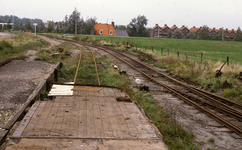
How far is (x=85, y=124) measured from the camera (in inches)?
179

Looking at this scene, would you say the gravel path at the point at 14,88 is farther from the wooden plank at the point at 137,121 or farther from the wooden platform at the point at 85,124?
the wooden plank at the point at 137,121

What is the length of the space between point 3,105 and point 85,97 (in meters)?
2.39

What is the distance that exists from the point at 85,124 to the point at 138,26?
4127 inches

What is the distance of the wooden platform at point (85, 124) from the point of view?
3880 mm

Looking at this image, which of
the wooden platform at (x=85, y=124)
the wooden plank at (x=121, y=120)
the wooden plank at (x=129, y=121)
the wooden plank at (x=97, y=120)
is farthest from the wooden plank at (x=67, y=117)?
the wooden plank at (x=129, y=121)

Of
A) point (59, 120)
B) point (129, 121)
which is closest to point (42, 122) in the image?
point (59, 120)

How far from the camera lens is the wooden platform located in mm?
3880

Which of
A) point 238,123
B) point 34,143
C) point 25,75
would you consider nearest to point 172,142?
point 238,123

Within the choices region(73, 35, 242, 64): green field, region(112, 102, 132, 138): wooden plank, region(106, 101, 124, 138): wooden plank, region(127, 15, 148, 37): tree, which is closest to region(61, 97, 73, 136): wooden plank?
region(106, 101, 124, 138): wooden plank

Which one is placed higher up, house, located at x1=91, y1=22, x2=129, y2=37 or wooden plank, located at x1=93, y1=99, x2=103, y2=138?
house, located at x1=91, y1=22, x2=129, y2=37

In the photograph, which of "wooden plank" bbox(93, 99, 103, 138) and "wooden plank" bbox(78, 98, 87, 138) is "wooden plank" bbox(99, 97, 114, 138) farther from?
"wooden plank" bbox(78, 98, 87, 138)

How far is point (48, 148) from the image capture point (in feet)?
11.5

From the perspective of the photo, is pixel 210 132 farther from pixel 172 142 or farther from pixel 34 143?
pixel 34 143

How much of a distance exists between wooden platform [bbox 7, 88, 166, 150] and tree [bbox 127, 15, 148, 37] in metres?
102
